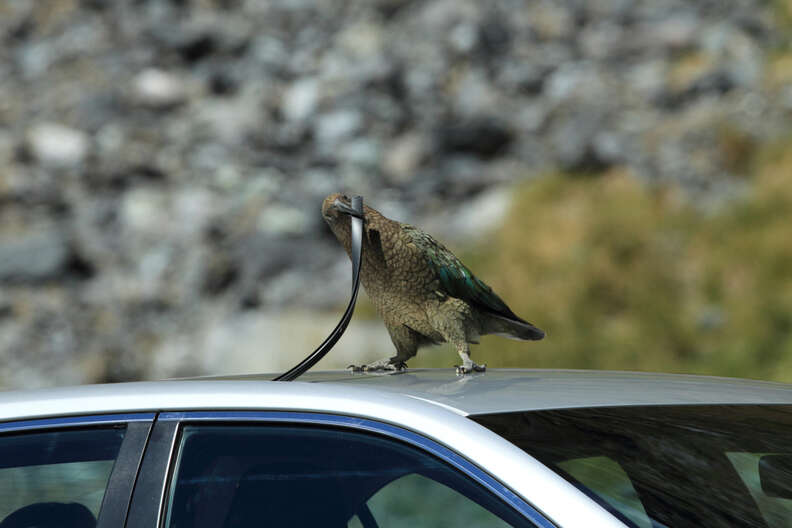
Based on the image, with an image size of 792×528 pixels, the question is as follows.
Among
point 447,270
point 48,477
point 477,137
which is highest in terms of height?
point 477,137

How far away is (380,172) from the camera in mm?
9852

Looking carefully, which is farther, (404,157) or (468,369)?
(404,157)

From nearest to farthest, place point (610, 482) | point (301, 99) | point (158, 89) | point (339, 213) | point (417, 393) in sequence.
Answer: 1. point (610, 482)
2. point (417, 393)
3. point (339, 213)
4. point (301, 99)
5. point (158, 89)

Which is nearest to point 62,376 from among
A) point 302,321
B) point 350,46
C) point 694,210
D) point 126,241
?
point 126,241

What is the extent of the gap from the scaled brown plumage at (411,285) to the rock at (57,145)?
8604 mm

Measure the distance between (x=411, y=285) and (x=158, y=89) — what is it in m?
9.14

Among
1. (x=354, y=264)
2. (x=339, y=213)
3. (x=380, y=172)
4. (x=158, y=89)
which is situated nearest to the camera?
(x=354, y=264)

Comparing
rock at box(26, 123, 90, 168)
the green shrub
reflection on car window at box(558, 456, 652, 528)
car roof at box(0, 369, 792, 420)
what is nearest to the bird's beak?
car roof at box(0, 369, 792, 420)

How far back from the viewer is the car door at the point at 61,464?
184cm

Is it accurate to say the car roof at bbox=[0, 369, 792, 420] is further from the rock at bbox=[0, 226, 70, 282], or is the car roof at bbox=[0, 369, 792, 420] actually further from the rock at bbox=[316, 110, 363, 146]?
the rock at bbox=[316, 110, 363, 146]

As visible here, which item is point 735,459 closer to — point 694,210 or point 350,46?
point 694,210

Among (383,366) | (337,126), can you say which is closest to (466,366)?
→ (383,366)

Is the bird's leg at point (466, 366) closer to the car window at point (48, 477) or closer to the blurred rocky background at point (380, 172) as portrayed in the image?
the car window at point (48, 477)

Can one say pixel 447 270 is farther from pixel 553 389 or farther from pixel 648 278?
pixel 648 278
